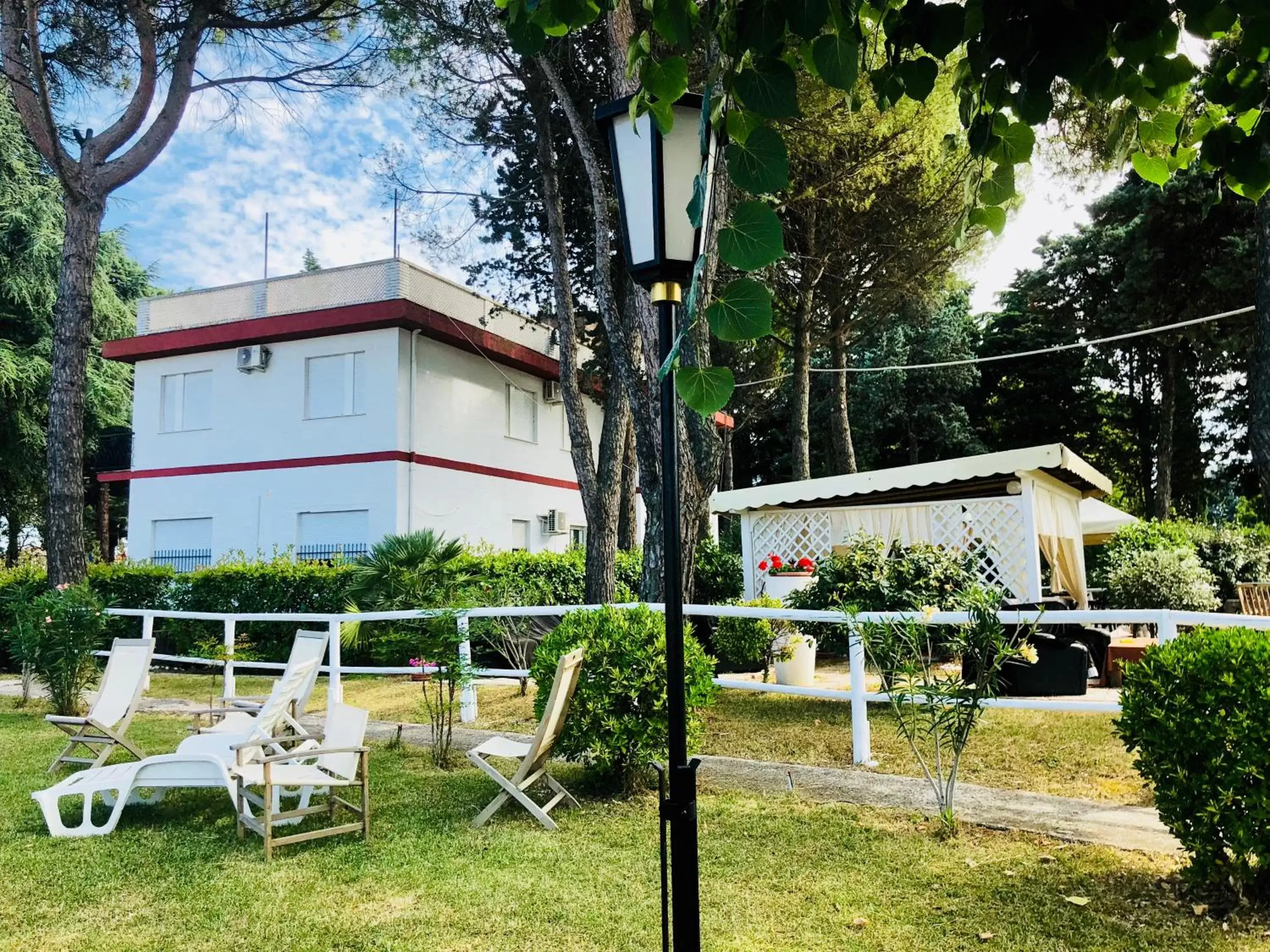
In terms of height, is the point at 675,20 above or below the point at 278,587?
above

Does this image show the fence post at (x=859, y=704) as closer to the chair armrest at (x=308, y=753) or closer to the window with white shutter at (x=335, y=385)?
the chair armrest at (x=308, y=753)

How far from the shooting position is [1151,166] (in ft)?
7.52

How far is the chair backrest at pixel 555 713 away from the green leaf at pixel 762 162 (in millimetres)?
4186

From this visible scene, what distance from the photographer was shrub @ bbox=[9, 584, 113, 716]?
9148 millimetres

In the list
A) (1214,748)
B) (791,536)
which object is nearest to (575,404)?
(791,536)

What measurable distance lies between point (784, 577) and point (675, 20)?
11209 millimetres

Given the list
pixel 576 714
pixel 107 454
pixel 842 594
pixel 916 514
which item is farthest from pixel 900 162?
pixel 107 454

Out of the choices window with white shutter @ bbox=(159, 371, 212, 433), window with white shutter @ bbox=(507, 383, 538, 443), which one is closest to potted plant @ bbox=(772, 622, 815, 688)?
window with white shutter @ bbox=(507, 383, 538, 443)

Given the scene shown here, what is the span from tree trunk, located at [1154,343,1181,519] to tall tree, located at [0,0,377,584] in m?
23.7

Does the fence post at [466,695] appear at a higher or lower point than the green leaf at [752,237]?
lower

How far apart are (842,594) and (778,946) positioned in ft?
18.8

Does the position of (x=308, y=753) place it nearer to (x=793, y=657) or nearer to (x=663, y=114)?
(x=663, y=114)

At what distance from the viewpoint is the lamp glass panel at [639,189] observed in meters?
2.84

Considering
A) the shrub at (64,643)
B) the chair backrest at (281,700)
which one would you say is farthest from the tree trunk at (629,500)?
the chair backrest at (281,700)
